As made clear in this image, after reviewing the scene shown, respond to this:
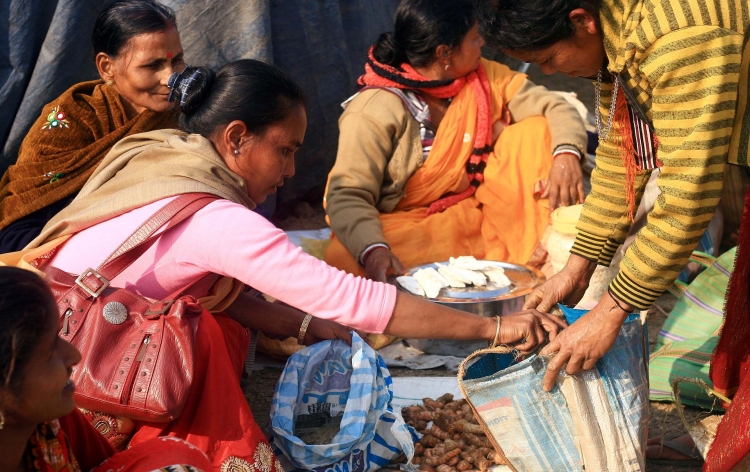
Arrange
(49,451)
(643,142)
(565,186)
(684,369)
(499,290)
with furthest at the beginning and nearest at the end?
(565,186) → (499,290) → (684,369) → (643,142) → (49,451)

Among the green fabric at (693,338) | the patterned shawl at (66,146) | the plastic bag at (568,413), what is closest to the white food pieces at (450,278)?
the green fabric at (693,338)

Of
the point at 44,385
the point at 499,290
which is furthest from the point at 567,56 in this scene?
the point at 499,290

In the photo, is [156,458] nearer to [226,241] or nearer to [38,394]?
[38,394]

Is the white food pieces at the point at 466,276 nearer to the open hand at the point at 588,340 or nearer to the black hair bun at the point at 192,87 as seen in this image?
the open hand at the point at 588,340

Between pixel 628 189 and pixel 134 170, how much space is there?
64.5 inches

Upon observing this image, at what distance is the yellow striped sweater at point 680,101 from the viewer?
1.93m

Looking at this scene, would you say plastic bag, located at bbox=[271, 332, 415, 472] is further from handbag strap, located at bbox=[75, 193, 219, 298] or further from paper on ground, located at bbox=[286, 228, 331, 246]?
paper on ground, located at bbox=[286, 228, 331, 246]

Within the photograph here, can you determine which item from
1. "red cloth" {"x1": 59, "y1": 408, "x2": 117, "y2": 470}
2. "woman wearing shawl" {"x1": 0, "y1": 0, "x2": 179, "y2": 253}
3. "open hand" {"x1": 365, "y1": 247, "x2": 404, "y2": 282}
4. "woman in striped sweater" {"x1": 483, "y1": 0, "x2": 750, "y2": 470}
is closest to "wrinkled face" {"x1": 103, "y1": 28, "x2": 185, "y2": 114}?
"woman wearing shawl" {"x1": 0, "y1": 0, "x2": 179, "y2": 253}

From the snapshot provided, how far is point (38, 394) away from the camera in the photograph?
1.59 meters

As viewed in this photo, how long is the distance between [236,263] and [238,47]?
2.71 metres

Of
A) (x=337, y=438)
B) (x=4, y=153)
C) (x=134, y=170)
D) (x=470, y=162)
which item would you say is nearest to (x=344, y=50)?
(x=470, y=162)

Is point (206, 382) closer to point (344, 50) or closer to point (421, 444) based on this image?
point (421, 444)

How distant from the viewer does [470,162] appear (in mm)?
4609

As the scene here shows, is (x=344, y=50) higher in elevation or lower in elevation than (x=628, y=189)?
lower
